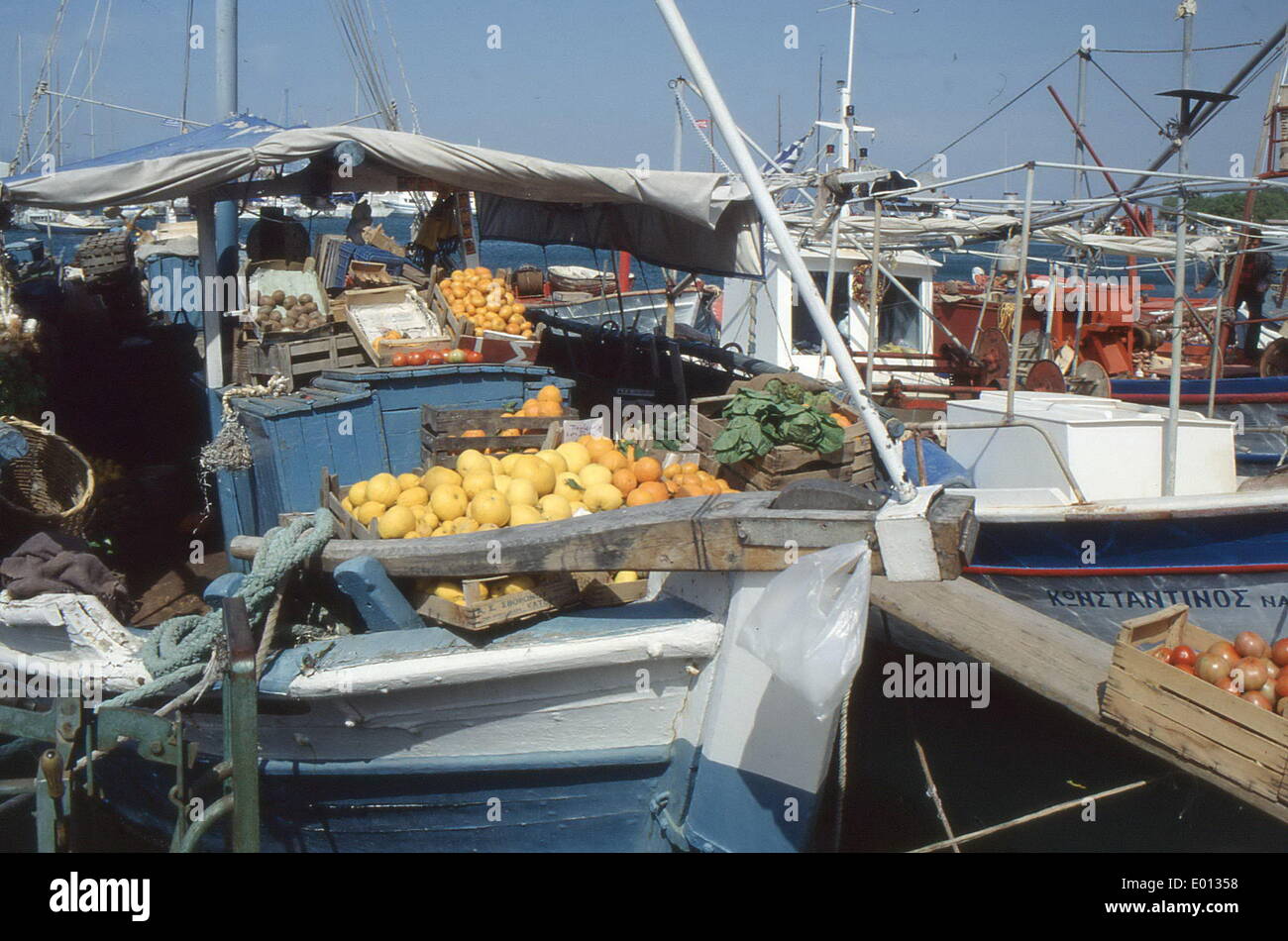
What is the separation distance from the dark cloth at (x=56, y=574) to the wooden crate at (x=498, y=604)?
62.7 inches

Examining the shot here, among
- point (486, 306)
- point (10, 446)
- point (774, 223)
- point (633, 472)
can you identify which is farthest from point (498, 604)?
point (486, 306)

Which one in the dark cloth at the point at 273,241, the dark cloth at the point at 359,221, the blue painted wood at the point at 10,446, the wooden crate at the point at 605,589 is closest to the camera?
the wooden crate at the point at 605,589

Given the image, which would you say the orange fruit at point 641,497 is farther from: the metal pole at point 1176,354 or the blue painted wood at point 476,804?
the metal pole at point 1176,354

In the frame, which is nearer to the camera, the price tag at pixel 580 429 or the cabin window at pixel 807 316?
the price tag at pixel 580 429

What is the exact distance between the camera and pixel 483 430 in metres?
5.44

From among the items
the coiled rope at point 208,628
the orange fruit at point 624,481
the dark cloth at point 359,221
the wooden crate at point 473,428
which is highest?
the dark cloth at point 359,221

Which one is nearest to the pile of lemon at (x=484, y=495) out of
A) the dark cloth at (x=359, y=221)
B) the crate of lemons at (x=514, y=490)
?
the crate of lemons at (x=514, y=490)

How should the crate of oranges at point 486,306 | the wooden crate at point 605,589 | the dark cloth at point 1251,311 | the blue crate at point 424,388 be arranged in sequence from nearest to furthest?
the wooden crate at point 605,589
the blue crate at point 424,388
the crate of oranges at point 486,306
the dark cloth at point 1251,311

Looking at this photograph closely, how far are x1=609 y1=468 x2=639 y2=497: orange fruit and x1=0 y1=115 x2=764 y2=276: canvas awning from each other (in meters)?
1.96

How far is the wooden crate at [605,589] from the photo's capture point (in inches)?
152

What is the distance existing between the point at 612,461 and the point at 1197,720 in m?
2.77
